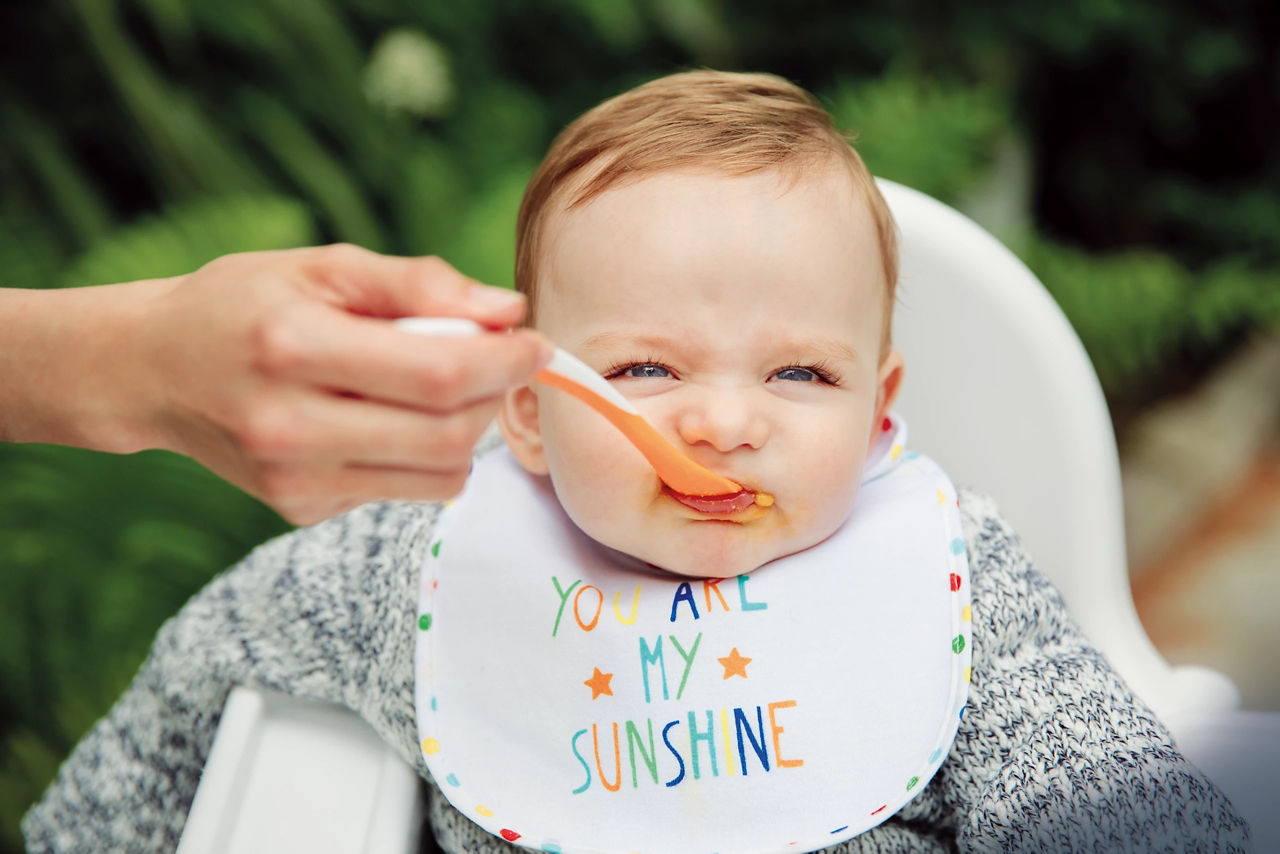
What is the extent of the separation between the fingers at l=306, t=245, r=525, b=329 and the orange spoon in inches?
0.4

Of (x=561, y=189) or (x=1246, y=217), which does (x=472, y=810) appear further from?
(x=1246, y=217)

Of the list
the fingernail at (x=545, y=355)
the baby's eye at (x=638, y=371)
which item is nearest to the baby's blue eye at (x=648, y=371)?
the baby's eye at (x=638, y=371)

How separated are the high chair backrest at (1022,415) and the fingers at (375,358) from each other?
0.71 meters

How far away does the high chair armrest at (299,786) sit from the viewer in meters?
0.90

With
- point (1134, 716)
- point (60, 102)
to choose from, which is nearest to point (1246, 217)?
point (1134, 716)

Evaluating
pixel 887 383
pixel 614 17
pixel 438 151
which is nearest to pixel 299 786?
pixel 887 383

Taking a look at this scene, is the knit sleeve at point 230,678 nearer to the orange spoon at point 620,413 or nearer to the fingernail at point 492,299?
the orange spoon at point 620,413

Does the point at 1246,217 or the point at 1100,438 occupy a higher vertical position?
the point at 1100,438

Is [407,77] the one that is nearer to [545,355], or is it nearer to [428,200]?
[428,200]

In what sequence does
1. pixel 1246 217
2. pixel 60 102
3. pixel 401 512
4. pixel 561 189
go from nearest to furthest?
1. pixel 561 189
2. pixel 401 512
3. pixel 60 102
4. pixel 1246 217

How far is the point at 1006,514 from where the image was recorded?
1205mm

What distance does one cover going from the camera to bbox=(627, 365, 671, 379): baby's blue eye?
0.93 metres

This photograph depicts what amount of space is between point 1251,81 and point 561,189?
2187mm

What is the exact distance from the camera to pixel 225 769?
93 cm
